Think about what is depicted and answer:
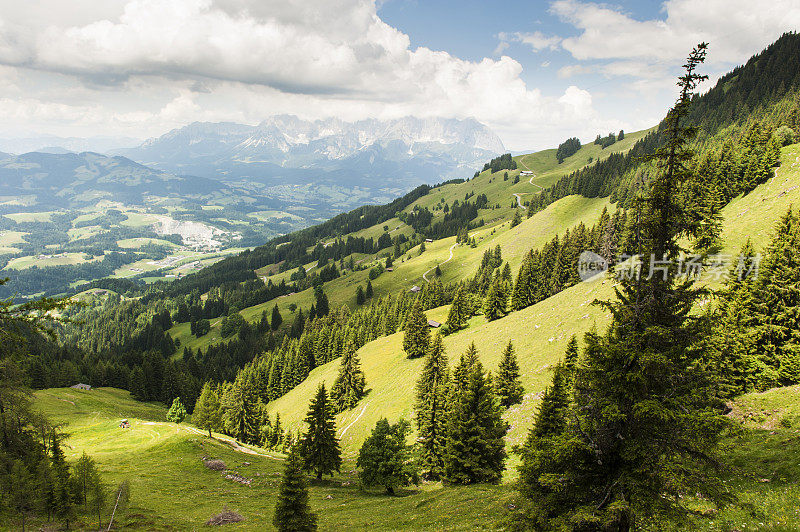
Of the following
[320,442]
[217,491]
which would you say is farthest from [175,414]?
[320,442]

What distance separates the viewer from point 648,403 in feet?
40.7

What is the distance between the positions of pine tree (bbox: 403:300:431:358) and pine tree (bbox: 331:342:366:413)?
13.0 meters

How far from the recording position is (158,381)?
12475 cm

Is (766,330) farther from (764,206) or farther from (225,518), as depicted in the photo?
(225,518)

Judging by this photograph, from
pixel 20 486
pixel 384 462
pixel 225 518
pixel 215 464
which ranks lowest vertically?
pixel 215 464

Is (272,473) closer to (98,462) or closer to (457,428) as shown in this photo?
(98,462)

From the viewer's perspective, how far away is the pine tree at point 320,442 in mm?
A: 47938

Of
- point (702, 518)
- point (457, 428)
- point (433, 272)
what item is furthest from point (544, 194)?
point (702, 518)

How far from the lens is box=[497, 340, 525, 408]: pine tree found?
51787mm

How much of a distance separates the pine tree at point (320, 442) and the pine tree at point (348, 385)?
31495 mm

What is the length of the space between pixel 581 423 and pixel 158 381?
146 m

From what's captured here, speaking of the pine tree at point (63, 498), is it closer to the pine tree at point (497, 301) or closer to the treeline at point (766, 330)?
the treeline at point (766, 330)

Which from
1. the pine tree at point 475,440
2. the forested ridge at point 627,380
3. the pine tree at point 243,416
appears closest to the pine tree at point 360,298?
the forested ridge at point 627,380

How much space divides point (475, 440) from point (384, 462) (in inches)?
438
